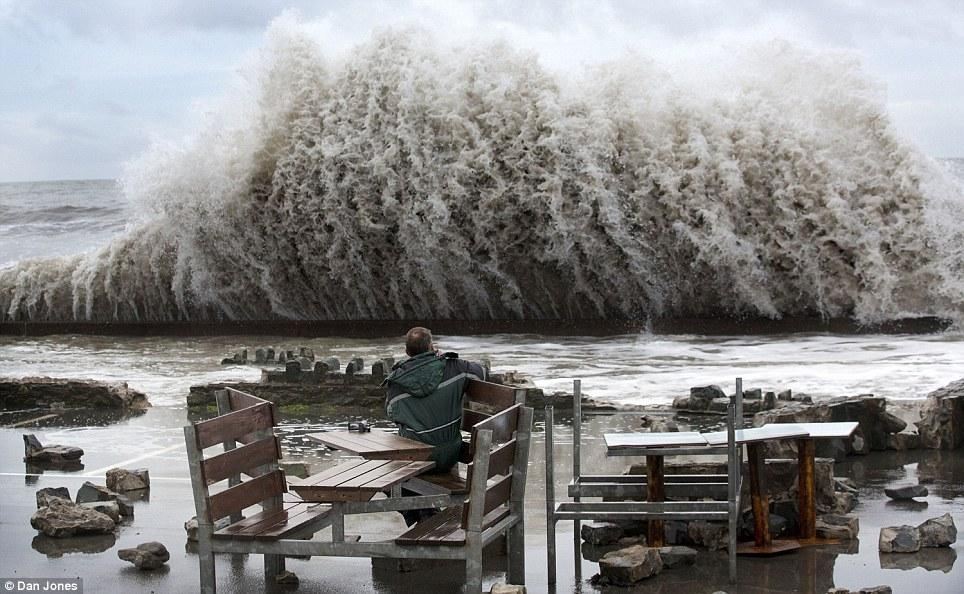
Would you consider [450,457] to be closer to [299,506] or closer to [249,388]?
[299,506]

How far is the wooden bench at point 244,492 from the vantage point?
5.64m

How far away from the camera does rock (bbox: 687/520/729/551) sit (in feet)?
21.5

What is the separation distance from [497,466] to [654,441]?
1078 mm

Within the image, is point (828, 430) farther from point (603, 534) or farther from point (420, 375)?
point (420, 375)

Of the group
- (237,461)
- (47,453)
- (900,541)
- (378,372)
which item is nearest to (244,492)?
(237,461)

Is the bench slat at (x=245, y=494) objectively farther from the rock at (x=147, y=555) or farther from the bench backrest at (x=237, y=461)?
the rock at (x=147, y=555)

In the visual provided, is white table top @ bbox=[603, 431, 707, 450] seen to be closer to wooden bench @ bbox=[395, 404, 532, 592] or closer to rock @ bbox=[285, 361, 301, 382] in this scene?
wooden bench @ bbox=[395, 404, 532, 592]

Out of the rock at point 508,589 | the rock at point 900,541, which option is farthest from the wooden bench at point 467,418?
the rock at point 900,541

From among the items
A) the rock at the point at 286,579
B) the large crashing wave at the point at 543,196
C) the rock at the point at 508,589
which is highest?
the large crashing wave at the point at 543,196

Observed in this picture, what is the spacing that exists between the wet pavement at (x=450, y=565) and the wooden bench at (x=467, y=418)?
0.44 metres

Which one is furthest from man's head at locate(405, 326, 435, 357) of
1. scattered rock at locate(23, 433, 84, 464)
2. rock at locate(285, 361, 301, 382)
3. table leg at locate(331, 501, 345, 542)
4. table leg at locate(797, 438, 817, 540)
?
rock at locate(285, 361, 301, 382)

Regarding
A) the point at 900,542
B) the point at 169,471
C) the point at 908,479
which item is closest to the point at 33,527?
the point at 169,471

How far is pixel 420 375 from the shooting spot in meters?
6.66

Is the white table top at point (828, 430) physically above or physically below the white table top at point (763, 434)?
below
